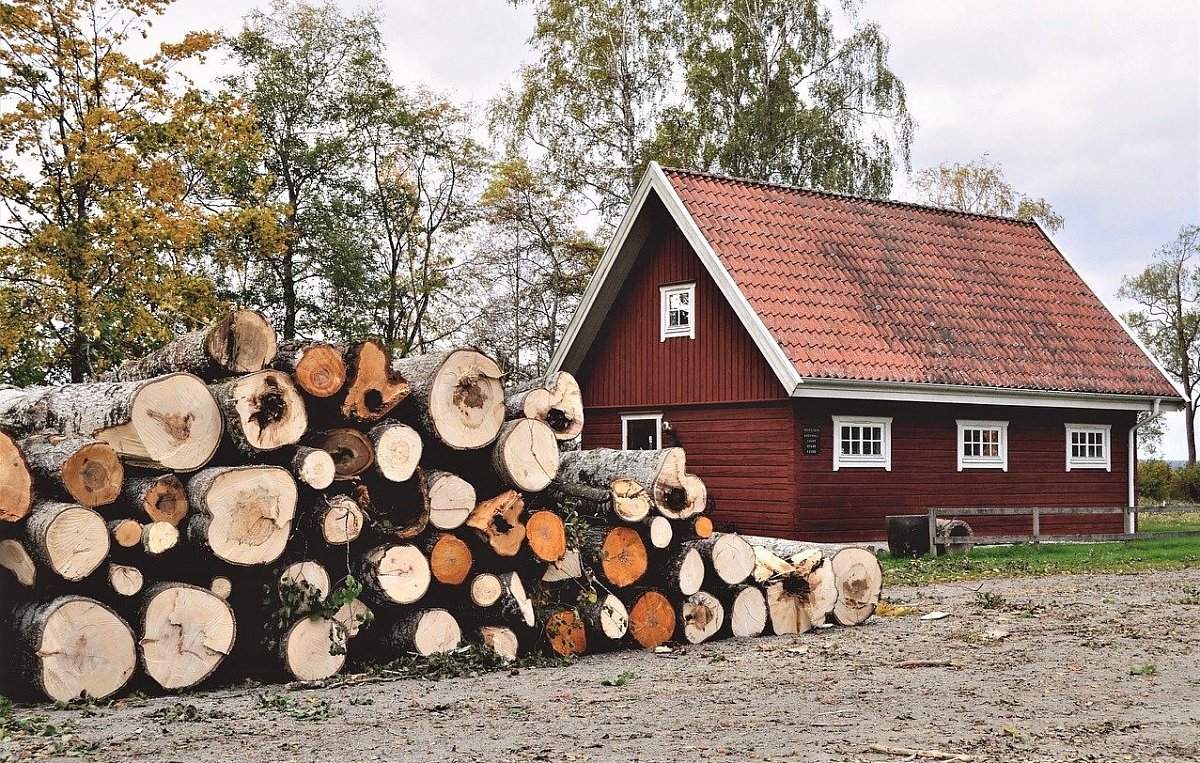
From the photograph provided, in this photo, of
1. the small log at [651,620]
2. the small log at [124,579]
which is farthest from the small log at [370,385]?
the small log at [651,620]

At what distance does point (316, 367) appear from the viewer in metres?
9.76

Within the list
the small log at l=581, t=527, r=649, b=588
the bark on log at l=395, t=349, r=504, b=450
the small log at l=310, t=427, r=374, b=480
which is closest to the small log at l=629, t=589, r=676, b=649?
the small log at l=581, t=527, r=649, b=588

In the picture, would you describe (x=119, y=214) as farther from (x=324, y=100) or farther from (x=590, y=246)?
(x=590, y=246)

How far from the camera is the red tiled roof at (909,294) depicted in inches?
843

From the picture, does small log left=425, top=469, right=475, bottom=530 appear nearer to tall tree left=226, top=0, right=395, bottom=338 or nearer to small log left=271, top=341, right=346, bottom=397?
small log left=271, top=341, right=346, bottom=397

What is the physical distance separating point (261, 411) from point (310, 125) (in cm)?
2837

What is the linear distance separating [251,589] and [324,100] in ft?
94.3

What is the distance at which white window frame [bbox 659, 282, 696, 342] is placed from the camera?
22.8 m

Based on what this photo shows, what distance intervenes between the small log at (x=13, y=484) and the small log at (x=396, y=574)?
236 centimetres

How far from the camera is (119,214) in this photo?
24.8 m

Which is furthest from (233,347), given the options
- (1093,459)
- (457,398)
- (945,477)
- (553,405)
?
(1093,459)

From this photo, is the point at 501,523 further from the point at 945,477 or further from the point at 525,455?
the point at 945,477

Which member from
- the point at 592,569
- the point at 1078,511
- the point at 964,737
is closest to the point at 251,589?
the point at 592,569

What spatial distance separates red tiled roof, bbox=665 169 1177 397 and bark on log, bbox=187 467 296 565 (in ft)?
38.9
